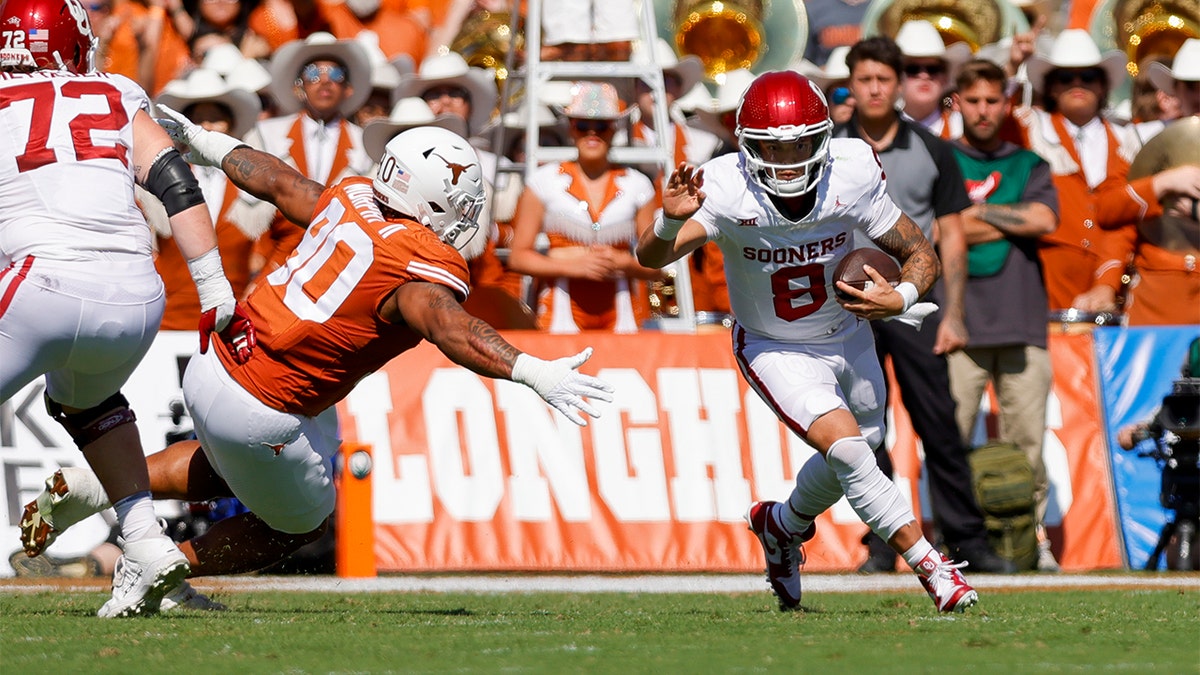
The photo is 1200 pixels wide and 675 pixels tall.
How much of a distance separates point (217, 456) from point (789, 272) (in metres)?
2.30

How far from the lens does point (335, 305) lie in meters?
6.44

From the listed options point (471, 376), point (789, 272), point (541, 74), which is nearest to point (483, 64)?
point (541, 74)

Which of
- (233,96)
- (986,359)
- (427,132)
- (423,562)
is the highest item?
(233,96)

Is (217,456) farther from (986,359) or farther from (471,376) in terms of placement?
(986,359)

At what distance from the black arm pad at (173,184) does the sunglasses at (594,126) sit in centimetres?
424

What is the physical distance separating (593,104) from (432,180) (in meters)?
4.23

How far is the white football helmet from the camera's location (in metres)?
6.55

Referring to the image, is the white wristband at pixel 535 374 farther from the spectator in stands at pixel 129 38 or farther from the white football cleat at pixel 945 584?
the spectator in stands at pixel 129 38

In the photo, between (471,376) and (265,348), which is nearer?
(265,348)

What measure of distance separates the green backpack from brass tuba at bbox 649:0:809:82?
649 cm

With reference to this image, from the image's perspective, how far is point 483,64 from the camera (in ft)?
48.3

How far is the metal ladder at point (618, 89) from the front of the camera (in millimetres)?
11195

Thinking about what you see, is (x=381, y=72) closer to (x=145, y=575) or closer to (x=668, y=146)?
(x=668, y=146)

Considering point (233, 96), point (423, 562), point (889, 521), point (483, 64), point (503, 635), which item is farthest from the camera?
point (483, 64)
